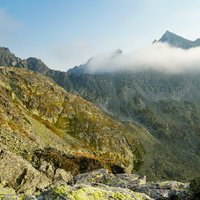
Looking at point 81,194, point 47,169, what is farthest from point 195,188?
point 47,169

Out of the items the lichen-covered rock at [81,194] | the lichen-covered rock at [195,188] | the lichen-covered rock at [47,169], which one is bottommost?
the lichen-covered rock at [47,169]

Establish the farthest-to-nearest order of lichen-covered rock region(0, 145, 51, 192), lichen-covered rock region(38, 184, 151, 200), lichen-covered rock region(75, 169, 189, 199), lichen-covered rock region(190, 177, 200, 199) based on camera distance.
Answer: lichen-covered rock region(0, 145, 51, 192) → lichen-covered rock region(75, 169, 189, 199) → lichen-covered rock region(190, 177, 200, 199) → lichen-covered rock region(38, 184, 151, 200)

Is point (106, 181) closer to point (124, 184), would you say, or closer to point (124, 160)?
point (124, 184)

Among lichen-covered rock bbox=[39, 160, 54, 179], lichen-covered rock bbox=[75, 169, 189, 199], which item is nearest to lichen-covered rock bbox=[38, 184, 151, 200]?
lichen-covered rock bbox=[75, 169, 189, 199]

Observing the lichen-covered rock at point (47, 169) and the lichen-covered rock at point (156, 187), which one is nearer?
the lichen-covered rock at point (156, 187)

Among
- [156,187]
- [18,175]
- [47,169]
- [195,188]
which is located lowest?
[47,169]

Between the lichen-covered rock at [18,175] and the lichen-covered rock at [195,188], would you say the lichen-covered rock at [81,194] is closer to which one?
the lichen-covered rock at [195,188]

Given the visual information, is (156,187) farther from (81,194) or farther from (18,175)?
(18,175)

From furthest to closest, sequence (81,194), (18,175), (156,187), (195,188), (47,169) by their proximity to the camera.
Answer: (47,169) < (18,175) < (156,187) < (195,188) < (81,194)

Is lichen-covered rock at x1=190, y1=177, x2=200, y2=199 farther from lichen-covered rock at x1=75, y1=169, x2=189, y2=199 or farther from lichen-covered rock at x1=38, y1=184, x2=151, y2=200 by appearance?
lichen-covered rock at x1=38, y1=184, x2=151, y2=200

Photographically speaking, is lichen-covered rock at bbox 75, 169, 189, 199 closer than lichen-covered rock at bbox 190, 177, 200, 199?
No

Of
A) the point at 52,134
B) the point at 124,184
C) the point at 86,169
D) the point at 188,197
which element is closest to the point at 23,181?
the point at 124,184

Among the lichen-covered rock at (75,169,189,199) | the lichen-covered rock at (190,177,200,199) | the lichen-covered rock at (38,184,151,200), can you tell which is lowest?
the lichen-covered rock at (75,169,189,199)

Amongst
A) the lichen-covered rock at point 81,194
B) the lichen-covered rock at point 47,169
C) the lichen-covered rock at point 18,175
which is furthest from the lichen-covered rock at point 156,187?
the lichen-covered rock at point 47,169
